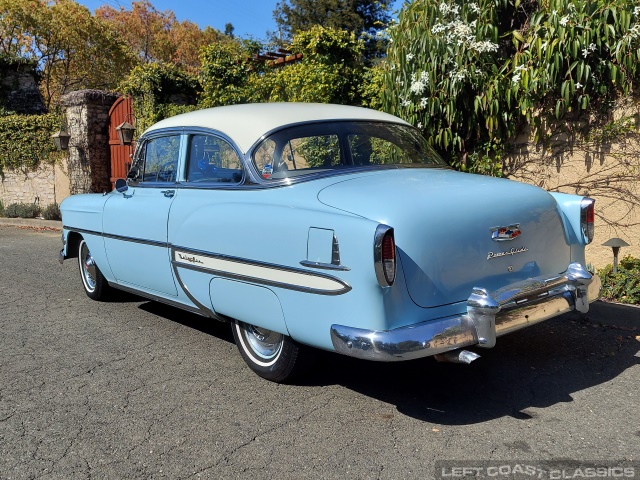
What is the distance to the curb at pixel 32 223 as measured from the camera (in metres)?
14.0

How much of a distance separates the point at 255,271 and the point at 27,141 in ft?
50.3

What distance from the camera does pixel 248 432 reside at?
3348mm

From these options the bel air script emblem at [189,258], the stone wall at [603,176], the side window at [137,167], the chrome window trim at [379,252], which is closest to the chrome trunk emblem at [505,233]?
the chrome window trim at [379,252]

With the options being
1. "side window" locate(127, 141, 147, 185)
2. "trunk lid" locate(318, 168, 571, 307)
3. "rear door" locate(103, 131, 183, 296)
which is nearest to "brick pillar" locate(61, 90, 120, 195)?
"side window" locate(127, 141, 147, 185)

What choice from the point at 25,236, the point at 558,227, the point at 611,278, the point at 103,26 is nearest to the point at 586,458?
the point at 558,227

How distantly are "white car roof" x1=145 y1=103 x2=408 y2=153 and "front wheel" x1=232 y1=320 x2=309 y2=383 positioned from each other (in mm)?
1241

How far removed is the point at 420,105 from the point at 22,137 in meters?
13.6

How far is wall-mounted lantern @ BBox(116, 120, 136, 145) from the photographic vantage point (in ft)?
43.8

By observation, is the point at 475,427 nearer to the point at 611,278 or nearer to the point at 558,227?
the point at 558,227

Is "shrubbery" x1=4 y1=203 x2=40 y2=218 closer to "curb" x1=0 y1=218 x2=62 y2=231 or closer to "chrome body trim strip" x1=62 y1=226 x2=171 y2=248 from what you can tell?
"curb" x1=0 y1=218 x2=62 y2=231

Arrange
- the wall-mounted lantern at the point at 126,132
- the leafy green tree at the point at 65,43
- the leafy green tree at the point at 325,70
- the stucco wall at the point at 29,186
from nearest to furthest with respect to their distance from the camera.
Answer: the leafy green tree at the point at 325,70, the wall-mounted lantern at the point at 126,132, the stucco wall at the point at 29,186, the leafy green tree at the point at 65,43

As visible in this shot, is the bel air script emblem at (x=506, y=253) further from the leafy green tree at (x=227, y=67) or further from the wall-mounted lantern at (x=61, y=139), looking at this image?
the wall-mounted lantern at (x=61, y=139)

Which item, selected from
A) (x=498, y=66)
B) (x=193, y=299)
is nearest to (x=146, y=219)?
(x=193, y=299)

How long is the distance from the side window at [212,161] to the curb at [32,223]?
1033 cm
